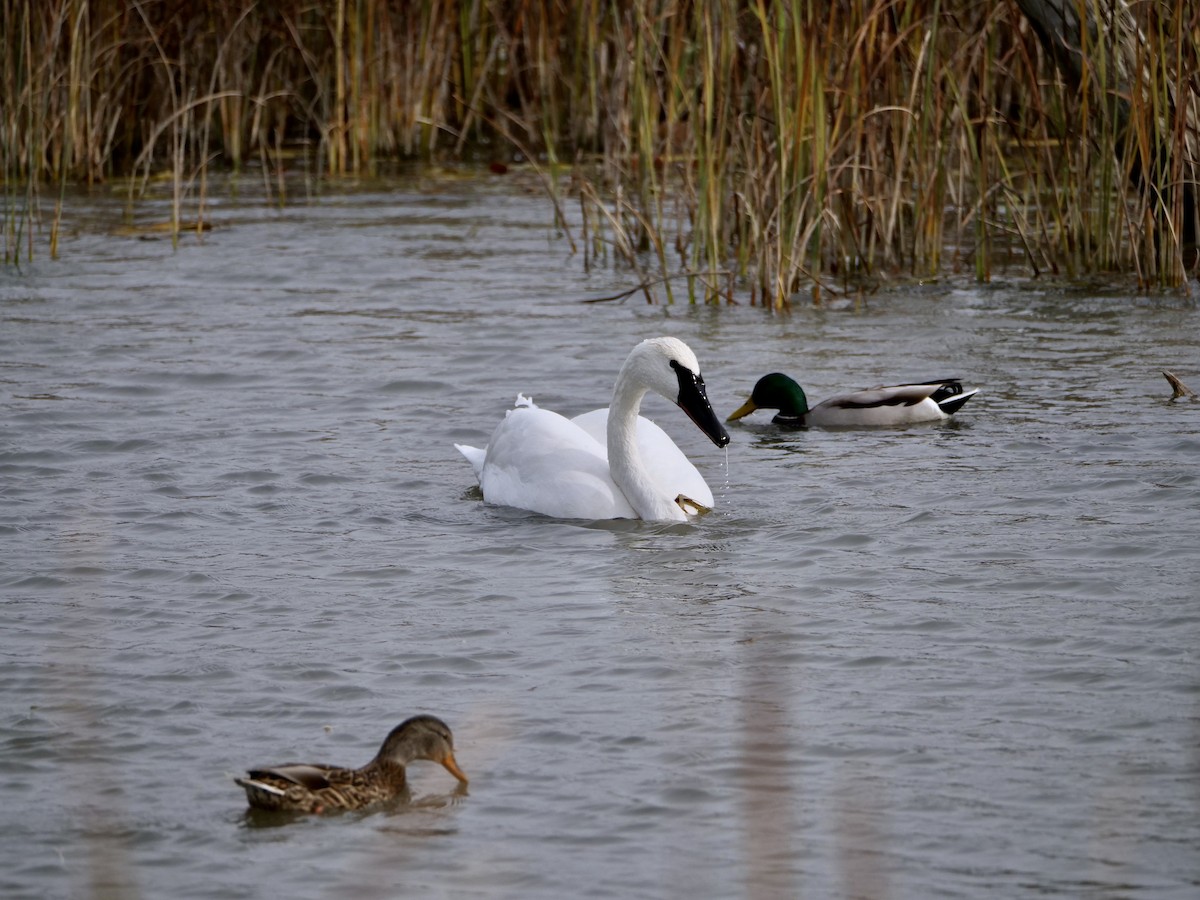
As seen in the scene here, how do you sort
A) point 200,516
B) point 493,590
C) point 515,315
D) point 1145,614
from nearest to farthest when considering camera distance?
point 1145,614, point 493,590, point 200,516, point 515,315

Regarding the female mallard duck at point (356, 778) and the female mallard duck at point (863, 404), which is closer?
the female mallard duck at point (356, 778)

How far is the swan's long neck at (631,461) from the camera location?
685cm

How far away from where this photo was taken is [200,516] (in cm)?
680

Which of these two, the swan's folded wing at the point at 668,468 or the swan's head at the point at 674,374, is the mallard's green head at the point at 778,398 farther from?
the swan's head at the point at 674,374

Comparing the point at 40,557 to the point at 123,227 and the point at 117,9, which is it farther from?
the point at 117,9

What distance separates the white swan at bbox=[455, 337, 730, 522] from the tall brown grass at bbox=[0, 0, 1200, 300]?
2911 mm

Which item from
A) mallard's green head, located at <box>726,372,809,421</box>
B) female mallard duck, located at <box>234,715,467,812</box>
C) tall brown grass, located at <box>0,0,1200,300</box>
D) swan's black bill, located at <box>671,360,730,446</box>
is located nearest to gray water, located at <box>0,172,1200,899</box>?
female mallard duck, located at <box>234,715,467,812</box>

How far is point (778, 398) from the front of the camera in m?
8.48

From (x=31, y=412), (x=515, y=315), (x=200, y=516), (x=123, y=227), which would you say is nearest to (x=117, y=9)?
(x=123, y=227)

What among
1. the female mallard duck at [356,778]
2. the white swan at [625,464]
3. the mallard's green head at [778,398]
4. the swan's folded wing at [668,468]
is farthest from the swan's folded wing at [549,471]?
the female mallard duck at [356,778]

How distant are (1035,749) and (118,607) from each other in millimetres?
2792

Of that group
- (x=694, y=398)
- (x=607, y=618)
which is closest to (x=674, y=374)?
(x=694, y=398)

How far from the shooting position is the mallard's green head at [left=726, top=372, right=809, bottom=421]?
332 inches

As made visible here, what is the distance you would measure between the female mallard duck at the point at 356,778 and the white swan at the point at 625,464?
2692 millimetres
